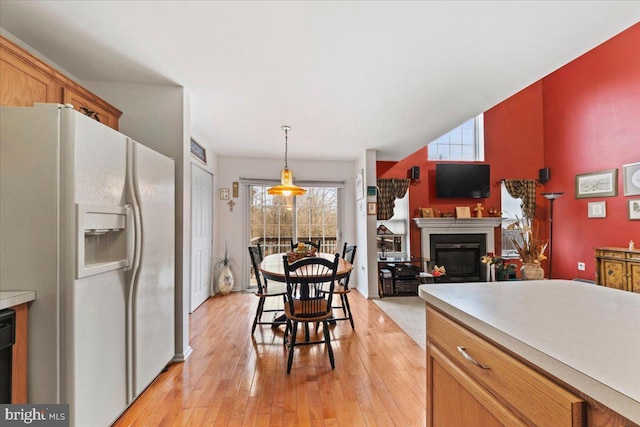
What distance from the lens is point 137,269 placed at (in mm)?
1755

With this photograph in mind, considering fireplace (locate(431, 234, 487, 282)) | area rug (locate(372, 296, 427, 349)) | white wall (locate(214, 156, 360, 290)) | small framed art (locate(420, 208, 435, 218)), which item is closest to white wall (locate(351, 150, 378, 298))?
area rug (locate(372, 296, 427, 349))

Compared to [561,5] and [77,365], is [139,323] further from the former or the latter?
[561,5]

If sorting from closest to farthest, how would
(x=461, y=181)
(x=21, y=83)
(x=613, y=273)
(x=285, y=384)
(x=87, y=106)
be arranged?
(x=21, y=83) < (x=87, y=106) < (x=285, y=384) < (x=613, y=273) < (x=461, y=181)

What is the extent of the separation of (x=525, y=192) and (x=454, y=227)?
1854 mm

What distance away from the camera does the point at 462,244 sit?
544 centimetres

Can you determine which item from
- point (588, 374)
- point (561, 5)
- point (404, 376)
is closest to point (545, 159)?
point (561, 5)

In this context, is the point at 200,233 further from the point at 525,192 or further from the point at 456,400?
the point at 525,192

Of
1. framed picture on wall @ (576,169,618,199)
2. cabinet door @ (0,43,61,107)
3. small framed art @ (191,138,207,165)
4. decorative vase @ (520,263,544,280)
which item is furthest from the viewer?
framed picture on wall @ (576,169,618,199)

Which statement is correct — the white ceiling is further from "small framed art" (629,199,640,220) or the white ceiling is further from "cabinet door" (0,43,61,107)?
"small framed art" (629,199,640,220)

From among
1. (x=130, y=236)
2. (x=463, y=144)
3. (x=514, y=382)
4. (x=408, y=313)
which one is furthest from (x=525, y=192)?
(x=130, y=236)

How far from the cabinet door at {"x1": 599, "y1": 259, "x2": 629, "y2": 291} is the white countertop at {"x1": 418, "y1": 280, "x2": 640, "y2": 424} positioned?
163 inches

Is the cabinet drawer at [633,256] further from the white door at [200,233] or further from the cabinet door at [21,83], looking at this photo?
the cabinet door at [21,83]

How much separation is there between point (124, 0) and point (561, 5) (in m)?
2.38

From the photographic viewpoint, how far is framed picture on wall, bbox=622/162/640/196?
4.17 meters
